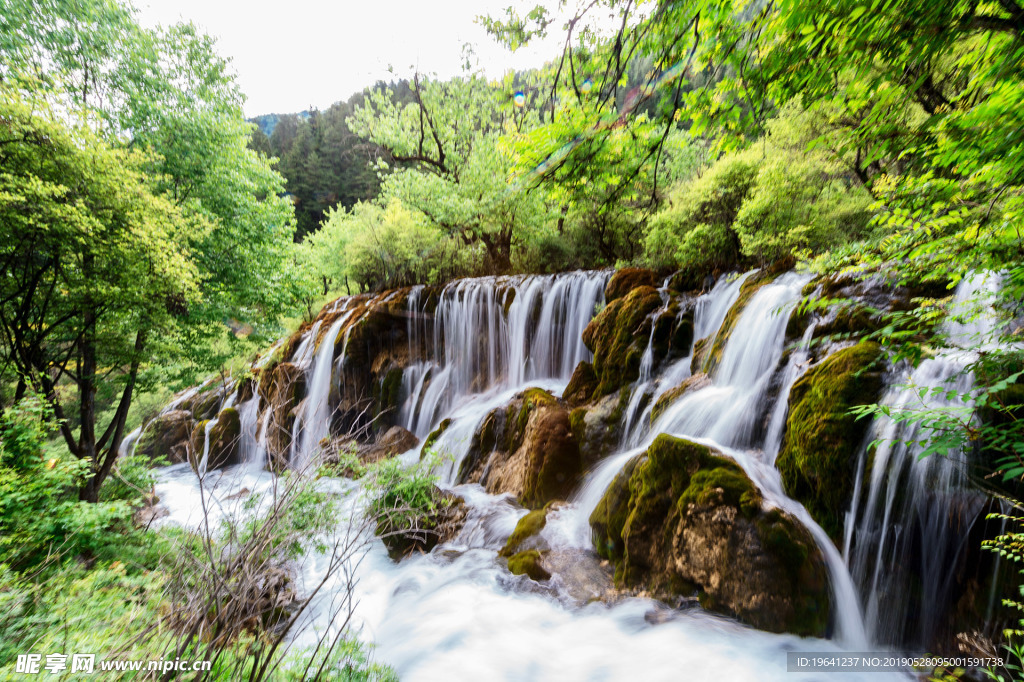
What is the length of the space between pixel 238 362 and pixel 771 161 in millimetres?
19662

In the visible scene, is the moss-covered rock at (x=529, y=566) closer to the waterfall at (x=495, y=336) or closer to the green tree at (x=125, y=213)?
the waterfall at (x=495, y=336)

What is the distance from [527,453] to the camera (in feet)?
24.7

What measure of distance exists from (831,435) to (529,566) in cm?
396

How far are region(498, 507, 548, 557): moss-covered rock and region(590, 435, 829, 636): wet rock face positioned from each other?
0.97 meters

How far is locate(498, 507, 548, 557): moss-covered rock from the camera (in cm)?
584

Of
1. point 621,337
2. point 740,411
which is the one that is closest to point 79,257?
point 621,337

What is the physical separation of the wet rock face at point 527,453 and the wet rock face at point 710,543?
66.5 inches

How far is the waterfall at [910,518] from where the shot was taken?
3309 mm

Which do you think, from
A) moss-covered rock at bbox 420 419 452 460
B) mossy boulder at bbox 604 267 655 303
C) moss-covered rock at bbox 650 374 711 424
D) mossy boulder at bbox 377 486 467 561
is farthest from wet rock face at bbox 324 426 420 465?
moss-covered rock at bbox 650 374 711 424

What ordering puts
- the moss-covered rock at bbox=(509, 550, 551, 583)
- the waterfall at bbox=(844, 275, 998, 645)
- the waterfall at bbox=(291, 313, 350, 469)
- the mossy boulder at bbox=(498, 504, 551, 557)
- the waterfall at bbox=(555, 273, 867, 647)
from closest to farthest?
the waterfall at bbox=(844, 275, 998, 645) < the waterfall at bbox=(555, 273, 867, 647) < the moss-covered rock at bbox=(509, 550, 551, 583) < the mossy boulder at bbox=(498, 504, 551, 557) < the waterfall at bbox=(291, 313, 350, 469)

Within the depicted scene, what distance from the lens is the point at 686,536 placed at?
14.1 feet

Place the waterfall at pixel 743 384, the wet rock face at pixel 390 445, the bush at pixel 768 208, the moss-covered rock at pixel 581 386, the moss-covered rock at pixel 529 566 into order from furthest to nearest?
the wet rock face at pixel 390 445, the moss-covered rock at pixel 581 386, the bush at pixel 768 208, the waterfall at pixel 743 384, the moss-covered rock at pixel 529 566

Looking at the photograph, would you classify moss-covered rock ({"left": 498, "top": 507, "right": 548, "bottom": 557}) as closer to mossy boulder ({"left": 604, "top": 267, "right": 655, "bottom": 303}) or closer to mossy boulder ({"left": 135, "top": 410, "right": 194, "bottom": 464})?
mossy boulder ({"left": 604, "top": 267, "right": 655, "bottom": 303})

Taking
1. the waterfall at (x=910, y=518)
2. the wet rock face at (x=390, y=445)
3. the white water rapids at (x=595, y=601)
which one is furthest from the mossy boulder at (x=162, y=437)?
the waterfall at (x=910, y=518)
